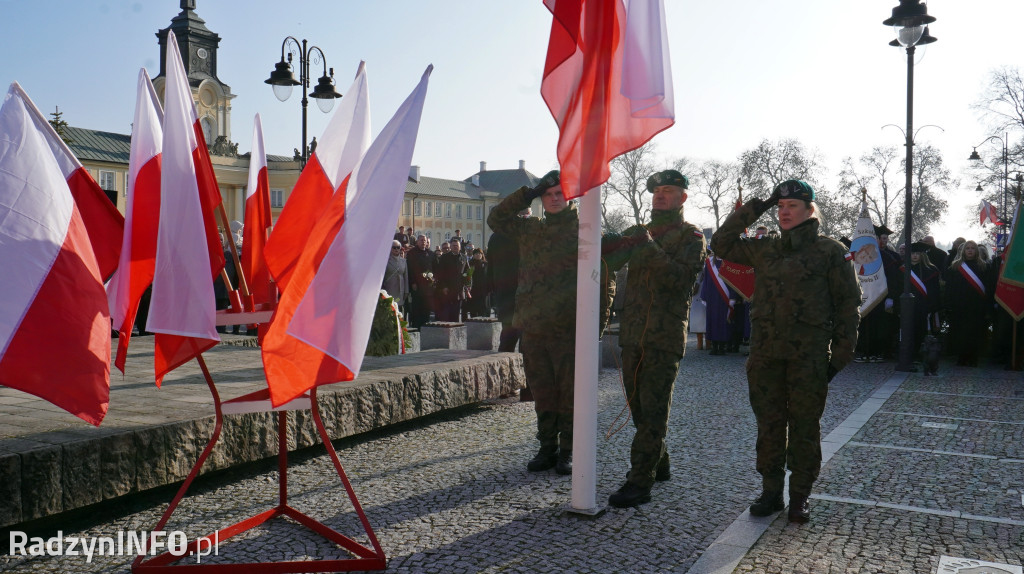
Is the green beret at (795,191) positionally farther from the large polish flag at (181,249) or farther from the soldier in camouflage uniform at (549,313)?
the large polish flag at (181,249)

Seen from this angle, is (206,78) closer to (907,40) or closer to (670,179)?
(907,40)

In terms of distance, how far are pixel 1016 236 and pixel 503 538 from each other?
11053mm

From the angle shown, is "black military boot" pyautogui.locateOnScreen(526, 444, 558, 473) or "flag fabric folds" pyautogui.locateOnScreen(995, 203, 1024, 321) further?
"flag fabric folds" pyautogui.locateOnScreen(995, 203, 1024, 321)

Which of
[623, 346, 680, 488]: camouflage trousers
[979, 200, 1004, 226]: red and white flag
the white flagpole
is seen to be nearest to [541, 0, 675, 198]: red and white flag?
the white flagpole

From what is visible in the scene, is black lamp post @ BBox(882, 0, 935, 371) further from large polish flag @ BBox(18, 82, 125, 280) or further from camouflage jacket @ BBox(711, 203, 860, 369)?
large polish flag @ BBox(18, 82, 125, 280)


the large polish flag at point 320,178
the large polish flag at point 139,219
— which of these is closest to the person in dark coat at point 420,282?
the large polish flag at point 320,178

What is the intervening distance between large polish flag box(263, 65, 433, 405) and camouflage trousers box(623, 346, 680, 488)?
1.97m

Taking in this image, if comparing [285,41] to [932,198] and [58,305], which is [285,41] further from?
[932,198]

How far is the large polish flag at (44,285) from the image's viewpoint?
3.41 m

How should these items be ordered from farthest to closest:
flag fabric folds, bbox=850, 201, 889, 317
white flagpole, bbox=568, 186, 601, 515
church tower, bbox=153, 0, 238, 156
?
church tower, bbox=153, 0, 238, 156 → flag fabric folds, bbox=850, 201, 889, 317 → white flagpole, bbox=568, 186, 601, 515

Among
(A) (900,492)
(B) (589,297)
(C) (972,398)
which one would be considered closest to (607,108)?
(B) (589,297)

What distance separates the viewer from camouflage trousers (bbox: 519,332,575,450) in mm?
5586

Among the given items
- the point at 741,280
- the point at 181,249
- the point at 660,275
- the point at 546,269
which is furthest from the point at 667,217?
the point at 741,280

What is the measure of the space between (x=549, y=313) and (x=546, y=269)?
31 centimetres
